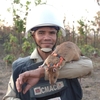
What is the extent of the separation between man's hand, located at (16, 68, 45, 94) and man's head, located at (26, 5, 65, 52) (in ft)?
1.28

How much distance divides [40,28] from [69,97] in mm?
663

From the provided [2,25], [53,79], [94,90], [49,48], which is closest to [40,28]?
[49,48]

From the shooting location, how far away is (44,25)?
2.11 metres

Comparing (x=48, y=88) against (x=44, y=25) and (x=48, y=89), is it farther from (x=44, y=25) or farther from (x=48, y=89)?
A: (x=44, y=25)

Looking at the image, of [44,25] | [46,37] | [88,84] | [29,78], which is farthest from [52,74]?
[88,84]

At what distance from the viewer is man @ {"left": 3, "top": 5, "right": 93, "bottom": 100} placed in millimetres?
1766

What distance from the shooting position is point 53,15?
2.22 metres

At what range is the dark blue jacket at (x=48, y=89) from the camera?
1.91m

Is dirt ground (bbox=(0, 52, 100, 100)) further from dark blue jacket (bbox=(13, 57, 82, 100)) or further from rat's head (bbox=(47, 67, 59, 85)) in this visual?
rat's head (bbox=(47, 67, 59, 85))

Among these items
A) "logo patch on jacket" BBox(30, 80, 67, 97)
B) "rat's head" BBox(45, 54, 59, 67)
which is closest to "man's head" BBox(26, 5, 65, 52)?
"rat's head" BBox(45, 54, 59, 67)

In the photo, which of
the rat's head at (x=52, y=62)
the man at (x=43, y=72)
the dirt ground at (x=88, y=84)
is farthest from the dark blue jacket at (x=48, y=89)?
the dirt ground at (x=88, y=84)

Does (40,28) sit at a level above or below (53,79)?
above

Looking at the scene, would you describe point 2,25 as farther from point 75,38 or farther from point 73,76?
point 73,76

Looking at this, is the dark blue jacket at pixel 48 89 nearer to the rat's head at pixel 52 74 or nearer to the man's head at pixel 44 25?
the rat's head at pixel 52 74
